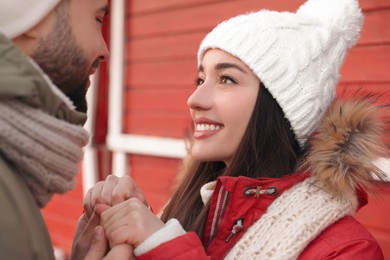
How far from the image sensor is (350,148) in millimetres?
1863

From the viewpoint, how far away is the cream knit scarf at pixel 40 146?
3.71 ft

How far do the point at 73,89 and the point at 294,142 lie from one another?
0.97 meters

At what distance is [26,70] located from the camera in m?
1.13

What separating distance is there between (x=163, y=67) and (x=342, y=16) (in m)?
2.35

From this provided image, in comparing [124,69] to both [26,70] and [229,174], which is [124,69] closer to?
[229,174]

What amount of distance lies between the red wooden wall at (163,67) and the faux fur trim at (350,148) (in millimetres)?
958

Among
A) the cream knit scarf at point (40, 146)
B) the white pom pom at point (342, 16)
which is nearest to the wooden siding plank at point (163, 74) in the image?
the white pom pom at point (342, 16)

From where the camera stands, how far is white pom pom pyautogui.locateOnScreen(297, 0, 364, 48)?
6.94 feet

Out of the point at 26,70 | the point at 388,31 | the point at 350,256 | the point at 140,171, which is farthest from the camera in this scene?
the point at 140,171

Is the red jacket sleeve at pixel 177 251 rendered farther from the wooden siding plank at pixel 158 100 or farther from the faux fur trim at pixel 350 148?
the wooden siding plank at pixel 158 100

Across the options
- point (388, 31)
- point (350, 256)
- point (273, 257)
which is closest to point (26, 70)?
point (273, 257)

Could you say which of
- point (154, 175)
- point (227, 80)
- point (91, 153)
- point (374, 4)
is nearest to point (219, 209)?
point (227, 80)

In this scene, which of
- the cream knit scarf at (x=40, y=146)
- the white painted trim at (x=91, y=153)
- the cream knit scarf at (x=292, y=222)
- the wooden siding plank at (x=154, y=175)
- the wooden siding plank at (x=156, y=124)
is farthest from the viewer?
the white painted trim at (x=91, y=153)

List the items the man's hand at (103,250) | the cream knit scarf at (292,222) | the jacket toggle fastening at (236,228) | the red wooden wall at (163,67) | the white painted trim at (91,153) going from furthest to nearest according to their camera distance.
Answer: the white painted trim at (91,153) < the red wooden wall at (163,67) < the jacket toggle fastening at (236,228) < the cream knit scarf at (292,222) < the man's hand at (103,250)
